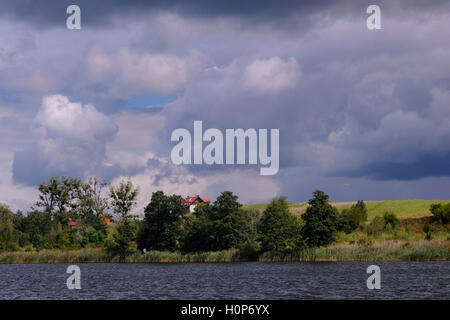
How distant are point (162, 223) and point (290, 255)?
31.5 metres

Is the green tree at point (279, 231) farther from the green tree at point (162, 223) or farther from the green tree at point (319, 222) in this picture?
the green tree at point (162, 223)

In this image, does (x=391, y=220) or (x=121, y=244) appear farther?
(x=391, y=220)

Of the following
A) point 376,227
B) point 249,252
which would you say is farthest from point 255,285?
point 376,227

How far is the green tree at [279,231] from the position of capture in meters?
89.0

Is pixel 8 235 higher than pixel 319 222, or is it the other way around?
pixel 319 222

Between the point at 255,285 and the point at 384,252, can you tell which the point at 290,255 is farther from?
the point at 255,285

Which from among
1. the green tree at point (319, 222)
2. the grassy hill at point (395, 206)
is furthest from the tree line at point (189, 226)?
the grassy hill at point (395, 206)

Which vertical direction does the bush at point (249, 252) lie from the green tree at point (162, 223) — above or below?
below

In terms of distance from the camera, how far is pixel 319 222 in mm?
88062

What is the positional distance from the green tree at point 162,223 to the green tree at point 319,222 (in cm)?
2832

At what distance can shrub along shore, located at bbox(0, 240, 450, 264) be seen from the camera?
76.2m

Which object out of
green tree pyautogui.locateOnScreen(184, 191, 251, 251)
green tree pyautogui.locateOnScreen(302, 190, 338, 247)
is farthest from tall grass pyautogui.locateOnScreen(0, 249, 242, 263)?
green tree pyautogui.locateOnScreen(302, 190, 338, 247)

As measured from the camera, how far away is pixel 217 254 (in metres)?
95.2
